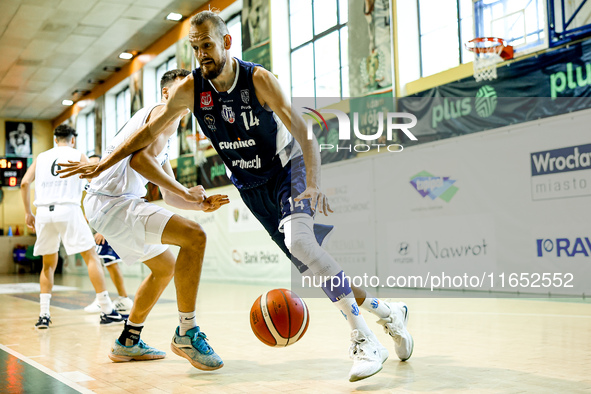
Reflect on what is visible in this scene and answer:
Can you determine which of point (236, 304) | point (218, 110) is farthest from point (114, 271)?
point (218, 110)

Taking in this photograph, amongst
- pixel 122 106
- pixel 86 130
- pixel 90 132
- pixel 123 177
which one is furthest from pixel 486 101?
pixel 86 130

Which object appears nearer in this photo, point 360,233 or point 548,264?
point 548,264

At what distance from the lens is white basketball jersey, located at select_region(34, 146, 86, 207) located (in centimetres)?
586

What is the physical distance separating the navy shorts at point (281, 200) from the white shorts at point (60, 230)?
3070mm

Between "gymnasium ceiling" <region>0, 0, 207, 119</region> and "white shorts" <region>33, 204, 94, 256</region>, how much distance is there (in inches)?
413

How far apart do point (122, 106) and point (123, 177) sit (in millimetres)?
18645

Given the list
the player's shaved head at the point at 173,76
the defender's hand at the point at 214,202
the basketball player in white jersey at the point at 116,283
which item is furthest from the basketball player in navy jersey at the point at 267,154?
the basketball player in white jersey at the point at 116,283

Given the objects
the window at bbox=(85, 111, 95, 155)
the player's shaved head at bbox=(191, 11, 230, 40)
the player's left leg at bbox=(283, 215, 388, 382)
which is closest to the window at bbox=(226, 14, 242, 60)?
the window at bbox=(85, 111, 95, 155)

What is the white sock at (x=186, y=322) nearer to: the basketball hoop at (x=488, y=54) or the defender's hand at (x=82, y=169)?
the defender's hand at (x=82, y=169)

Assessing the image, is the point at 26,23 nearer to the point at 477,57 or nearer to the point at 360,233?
the point at 360,233

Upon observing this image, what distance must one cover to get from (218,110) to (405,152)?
6.90 meters

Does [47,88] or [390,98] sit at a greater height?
[47,88]

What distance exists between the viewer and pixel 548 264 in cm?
762

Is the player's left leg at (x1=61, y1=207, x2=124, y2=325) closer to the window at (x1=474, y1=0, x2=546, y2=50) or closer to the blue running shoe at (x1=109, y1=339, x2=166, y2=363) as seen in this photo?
the blue running shoe at (x1=109, y1=339, x2=166, y2=363)
